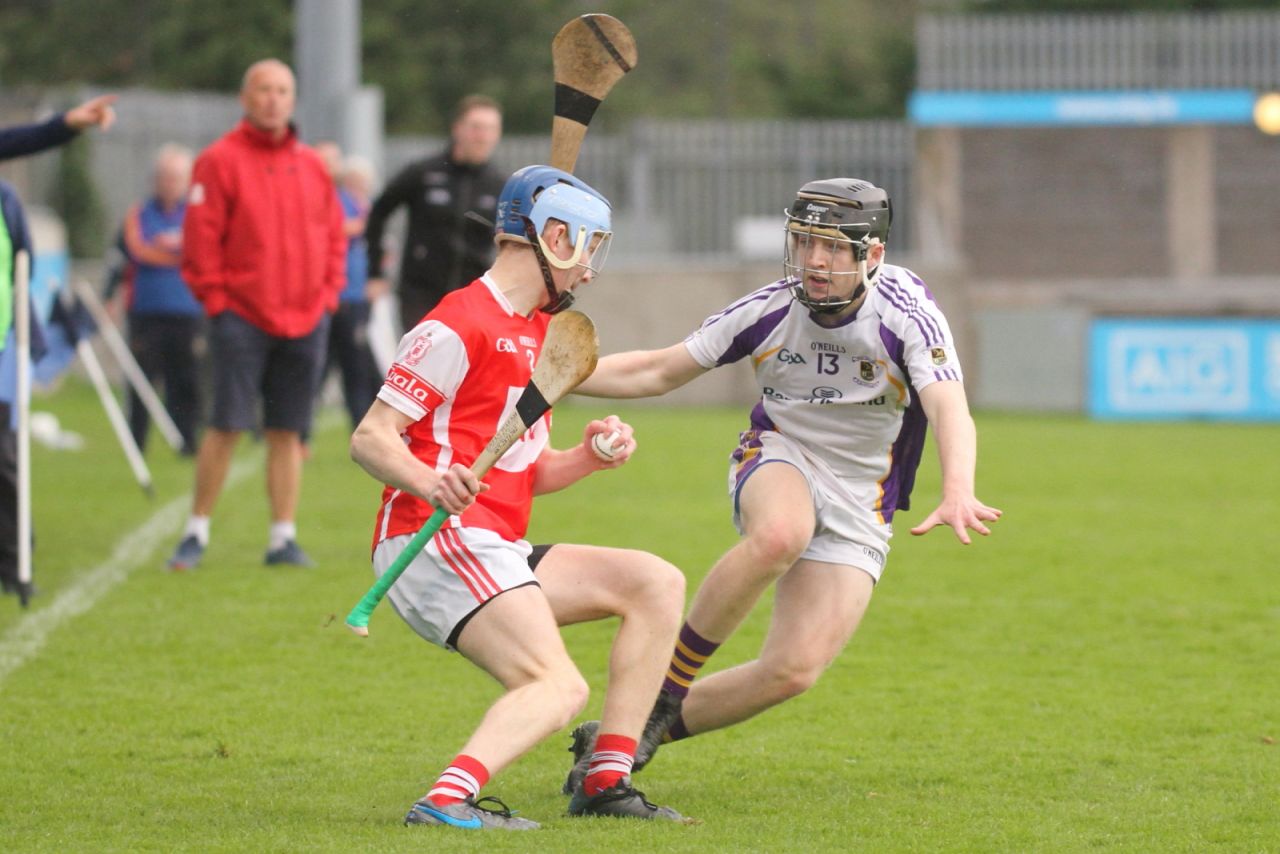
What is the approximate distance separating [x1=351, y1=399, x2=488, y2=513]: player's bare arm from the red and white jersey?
1.9 inches

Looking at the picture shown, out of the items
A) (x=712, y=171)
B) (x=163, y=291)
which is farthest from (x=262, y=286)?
(x=712, y=171)

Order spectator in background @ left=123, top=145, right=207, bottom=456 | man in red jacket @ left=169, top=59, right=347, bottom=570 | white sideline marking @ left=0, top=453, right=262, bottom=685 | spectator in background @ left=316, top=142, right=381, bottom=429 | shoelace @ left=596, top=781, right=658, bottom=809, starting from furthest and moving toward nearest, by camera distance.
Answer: spectator in background @ left=123, top=145, right=207, bottom=456, spectator in background @ left=316, top=142, right=381, bottom=429, man in red jacket @ left=169, top=59, right=347, bottom=570, white sideline marking @ left=0, top=453, right=262, bottom=685, shoelace @ left=596, top=781, right=658, bottom=809

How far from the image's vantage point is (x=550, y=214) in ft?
15.5

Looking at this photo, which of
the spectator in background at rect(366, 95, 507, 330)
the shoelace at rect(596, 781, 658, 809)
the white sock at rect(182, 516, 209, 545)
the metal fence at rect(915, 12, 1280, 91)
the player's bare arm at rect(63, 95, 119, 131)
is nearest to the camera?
the shoelace at rect(596, 781, 658, 809)

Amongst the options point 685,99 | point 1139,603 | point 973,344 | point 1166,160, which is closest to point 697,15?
point 685,99

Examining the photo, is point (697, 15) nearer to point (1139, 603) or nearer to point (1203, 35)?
point (1203, 35)

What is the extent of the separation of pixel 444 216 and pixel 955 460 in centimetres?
579

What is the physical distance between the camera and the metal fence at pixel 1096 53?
2455 cm

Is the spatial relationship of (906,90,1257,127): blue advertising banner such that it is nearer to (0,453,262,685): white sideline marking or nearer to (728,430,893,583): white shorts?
(0,453,262,685): white sideline marking

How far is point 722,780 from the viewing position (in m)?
5.41

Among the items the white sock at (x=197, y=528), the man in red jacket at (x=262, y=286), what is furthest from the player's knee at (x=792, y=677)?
the white sock at (x=197, y=528)

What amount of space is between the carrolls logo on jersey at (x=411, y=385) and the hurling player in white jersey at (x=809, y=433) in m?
0.78

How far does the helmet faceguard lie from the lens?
15.5 ft

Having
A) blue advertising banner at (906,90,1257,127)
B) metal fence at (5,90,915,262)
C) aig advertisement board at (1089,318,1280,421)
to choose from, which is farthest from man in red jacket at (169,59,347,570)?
blue advertising banner at (906,90,1257,127)
